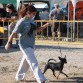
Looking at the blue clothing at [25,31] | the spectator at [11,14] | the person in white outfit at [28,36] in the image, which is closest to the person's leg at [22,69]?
the person in white outfit at [28,36]

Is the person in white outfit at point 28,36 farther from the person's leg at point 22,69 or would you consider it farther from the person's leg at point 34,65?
the person's leg at point 22,69

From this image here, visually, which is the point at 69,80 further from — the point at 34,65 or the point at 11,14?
the point at 11,14

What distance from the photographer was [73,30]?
1756 cm

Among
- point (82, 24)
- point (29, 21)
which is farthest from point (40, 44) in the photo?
point (29, 21)

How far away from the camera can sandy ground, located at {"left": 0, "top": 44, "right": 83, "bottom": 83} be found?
8125 millimetres

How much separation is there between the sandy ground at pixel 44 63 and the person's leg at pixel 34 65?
83 cm

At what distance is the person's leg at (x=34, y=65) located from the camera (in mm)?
7062

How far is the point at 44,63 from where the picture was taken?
10.3 metres

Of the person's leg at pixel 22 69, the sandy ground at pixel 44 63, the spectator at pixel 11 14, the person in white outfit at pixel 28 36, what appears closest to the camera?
the person in white outfit at pixel 28 36

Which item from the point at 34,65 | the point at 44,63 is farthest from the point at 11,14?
the point at 34,65

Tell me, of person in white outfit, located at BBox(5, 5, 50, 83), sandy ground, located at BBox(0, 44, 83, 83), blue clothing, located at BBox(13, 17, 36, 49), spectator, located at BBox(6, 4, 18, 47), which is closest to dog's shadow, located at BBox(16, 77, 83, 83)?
sandy ground, located at BBox(0, 44, 83, 83)

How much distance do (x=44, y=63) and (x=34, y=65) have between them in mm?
3218

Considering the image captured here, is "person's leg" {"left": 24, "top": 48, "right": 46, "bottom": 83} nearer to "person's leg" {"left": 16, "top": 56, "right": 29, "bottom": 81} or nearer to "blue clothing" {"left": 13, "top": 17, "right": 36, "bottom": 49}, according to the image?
"blue clothing" {"left": 13, "top": 17, "right": 36, "bottom": 49}

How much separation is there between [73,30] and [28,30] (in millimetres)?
10587
